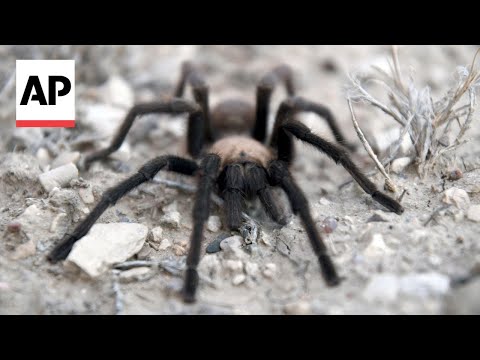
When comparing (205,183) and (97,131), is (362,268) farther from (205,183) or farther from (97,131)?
(97,131)

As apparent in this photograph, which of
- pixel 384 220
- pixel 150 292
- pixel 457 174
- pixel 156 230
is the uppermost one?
pixel 457 174

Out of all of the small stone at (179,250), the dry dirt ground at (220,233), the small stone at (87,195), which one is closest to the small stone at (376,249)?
the dry dirt ground at (220,233)

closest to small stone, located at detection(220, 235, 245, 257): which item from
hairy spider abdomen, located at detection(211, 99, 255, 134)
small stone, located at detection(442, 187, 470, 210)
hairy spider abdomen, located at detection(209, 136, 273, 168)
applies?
hairy spider abdomen, located at detection(209, 136, 273, 168)

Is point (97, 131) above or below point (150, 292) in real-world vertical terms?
above

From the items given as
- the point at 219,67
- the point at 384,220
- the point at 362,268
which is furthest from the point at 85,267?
the point at 219,67

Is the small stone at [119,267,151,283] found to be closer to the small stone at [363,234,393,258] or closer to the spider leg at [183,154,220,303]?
the spider leg at [183,154,220,303]

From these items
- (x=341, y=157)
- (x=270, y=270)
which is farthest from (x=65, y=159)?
(x=341, y=157)

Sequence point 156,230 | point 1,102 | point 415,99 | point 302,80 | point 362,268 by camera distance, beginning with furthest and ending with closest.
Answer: point 302,80 → point 1,102 → point 415,99 → point 156,230 → point 362,268

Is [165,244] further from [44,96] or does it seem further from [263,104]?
[44,96]
